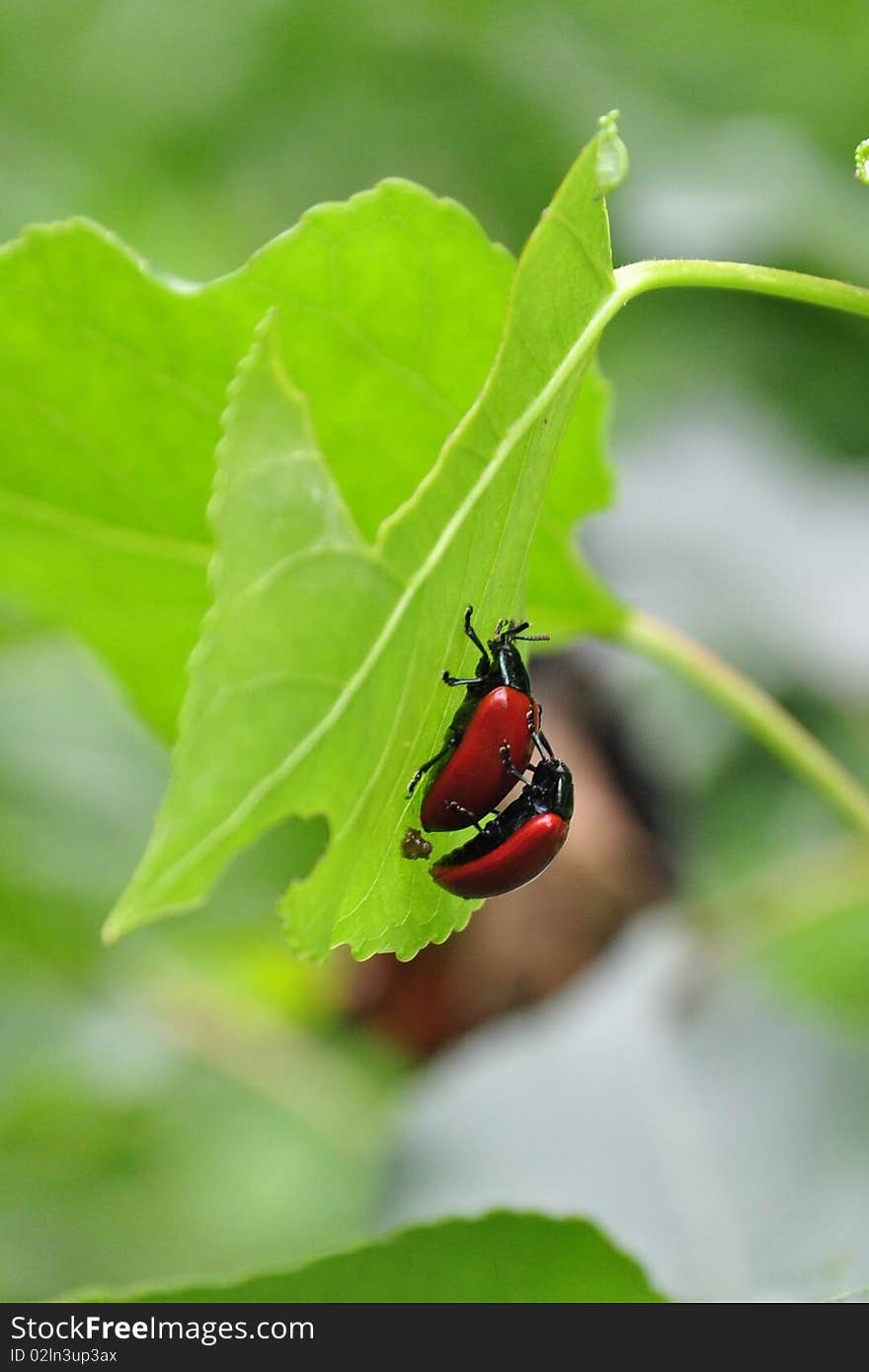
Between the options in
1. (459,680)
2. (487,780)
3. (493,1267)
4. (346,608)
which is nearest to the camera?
(346,608)

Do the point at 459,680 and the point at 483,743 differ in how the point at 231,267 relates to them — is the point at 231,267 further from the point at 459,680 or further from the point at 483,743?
the point at 459,680

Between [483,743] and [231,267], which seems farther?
[231,267]

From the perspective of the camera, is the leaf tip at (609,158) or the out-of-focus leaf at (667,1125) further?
the out-of-focus leaf at (667,1125)

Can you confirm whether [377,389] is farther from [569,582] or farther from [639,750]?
[639,750]

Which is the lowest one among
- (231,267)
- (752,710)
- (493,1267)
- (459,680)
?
(493,1267)

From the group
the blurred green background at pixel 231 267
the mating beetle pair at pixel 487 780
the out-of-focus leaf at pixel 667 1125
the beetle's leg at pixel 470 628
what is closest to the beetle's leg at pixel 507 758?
the mating beetle pair at pixel 487 780

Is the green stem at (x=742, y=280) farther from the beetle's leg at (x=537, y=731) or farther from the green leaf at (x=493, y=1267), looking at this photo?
the green leaf at (x=493, y=1267)

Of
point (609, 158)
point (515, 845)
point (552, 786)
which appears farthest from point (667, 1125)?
point (609, 158)
